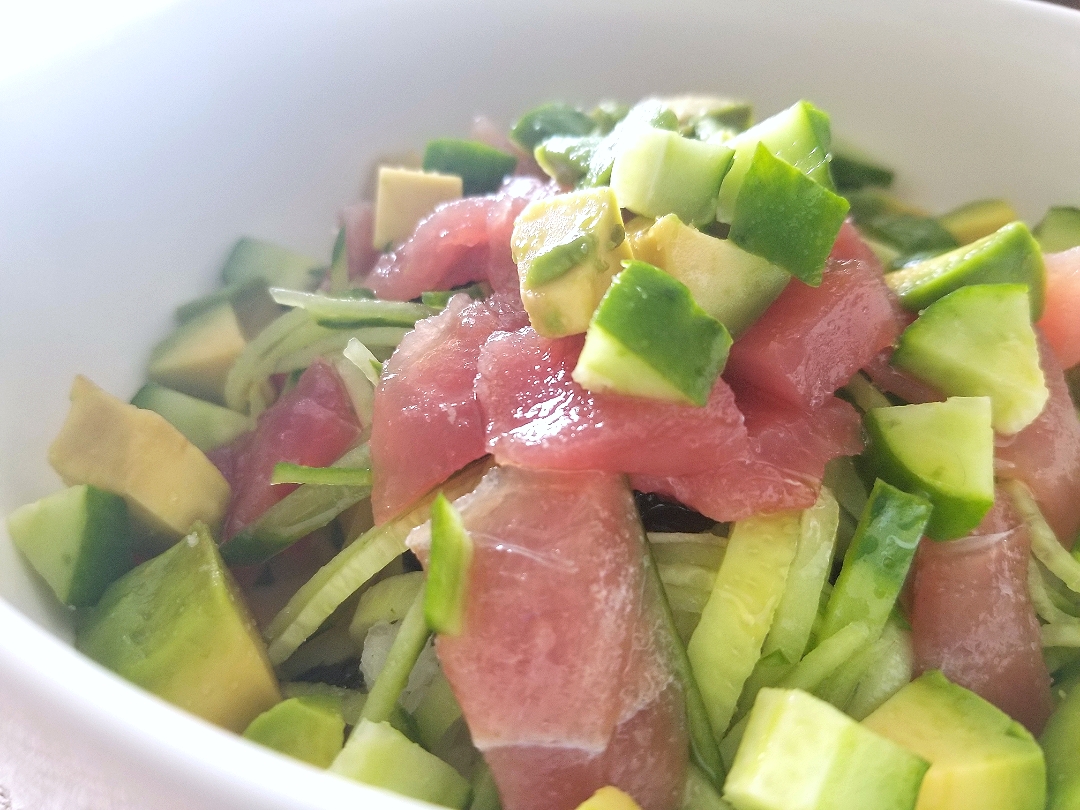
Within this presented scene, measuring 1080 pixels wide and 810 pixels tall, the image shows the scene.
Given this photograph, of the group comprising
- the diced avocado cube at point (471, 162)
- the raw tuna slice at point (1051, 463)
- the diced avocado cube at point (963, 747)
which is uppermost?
the diced avocado cube at point (471, 162)

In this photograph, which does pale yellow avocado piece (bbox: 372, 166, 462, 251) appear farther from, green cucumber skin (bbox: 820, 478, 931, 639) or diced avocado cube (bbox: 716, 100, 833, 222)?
green cucumber skin (bbox: 820, 478, 931, 639)

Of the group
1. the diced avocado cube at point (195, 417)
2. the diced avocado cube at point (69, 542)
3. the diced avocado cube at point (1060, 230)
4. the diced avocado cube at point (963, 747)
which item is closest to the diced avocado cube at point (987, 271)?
the diced avocado cube at point (1060, 230)

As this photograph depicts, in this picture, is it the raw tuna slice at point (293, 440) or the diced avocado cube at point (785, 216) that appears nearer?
the diced avocado cube at point (785, 216)

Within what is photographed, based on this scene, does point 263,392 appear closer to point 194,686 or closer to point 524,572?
point 194,686

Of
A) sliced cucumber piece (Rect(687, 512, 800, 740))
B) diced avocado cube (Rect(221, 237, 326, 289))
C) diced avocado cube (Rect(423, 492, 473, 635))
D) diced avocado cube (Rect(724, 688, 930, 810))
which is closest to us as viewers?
diced avocado cube (Rect(724, 688, 930, 810))

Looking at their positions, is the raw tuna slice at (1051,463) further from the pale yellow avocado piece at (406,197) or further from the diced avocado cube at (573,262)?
the pale yellow avocado piece at (406,197)

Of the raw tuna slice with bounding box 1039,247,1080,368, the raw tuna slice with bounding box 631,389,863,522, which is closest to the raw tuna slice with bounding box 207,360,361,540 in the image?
the raw tuna slice with bounding box 631,389,863,522
